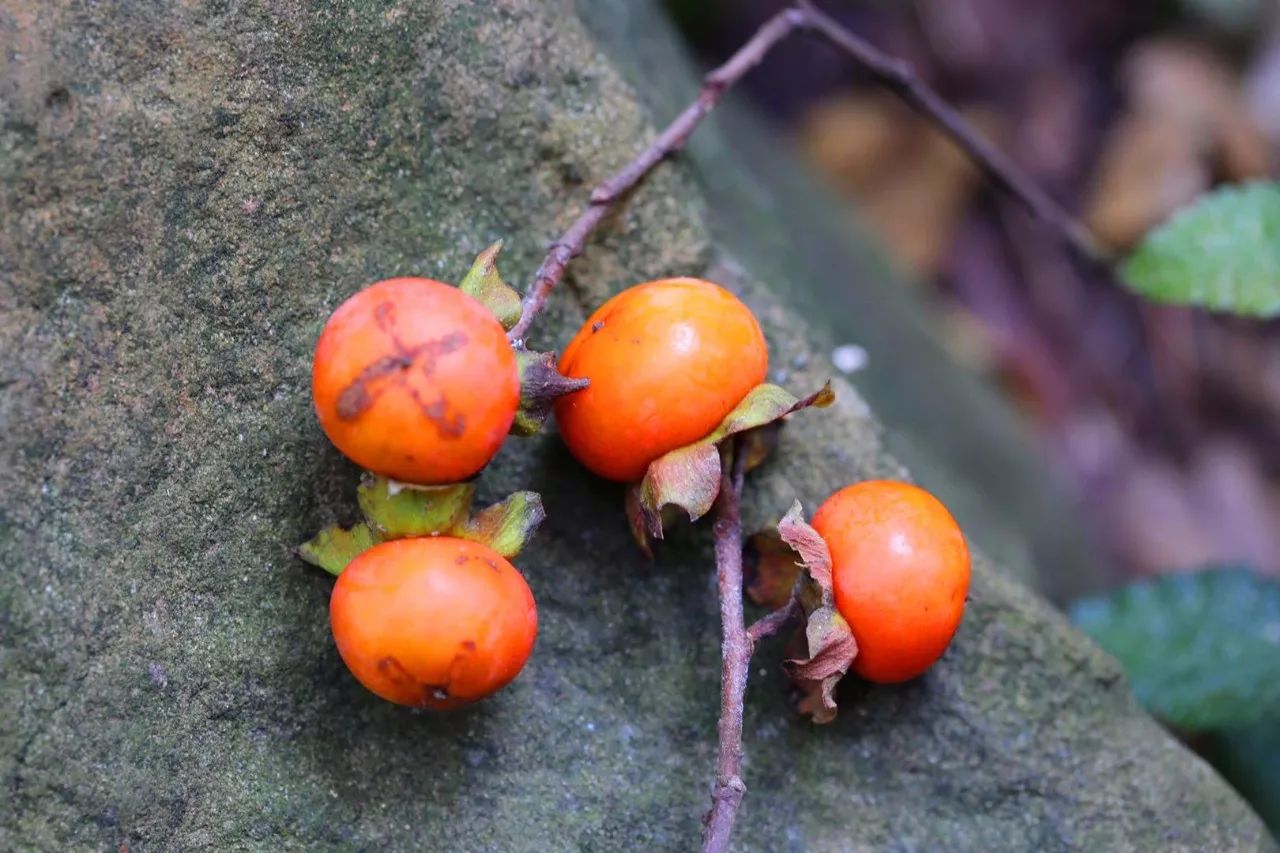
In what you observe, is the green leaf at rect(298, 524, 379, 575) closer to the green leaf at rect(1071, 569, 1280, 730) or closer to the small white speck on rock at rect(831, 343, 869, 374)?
the small white speck on rock at rect(831, 343, 869, 374)

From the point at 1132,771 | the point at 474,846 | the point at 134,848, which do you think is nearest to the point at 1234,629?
the point at 1132,771

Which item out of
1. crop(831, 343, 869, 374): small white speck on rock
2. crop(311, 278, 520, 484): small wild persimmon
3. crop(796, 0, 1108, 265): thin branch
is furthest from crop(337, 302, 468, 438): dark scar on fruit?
crop(796, 0, 1108, 265): thin branch

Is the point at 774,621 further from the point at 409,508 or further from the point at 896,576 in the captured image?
the point at 409,508

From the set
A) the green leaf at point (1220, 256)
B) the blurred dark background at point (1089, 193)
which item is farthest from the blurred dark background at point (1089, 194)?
the green leaf at point (1220, 256)

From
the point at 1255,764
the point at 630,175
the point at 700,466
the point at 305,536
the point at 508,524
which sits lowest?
the point at 1255,764

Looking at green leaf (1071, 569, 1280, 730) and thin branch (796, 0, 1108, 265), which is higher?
thin branch (796, 0, 1108, 265)

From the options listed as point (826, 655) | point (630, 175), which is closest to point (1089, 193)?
point (630, 175)
